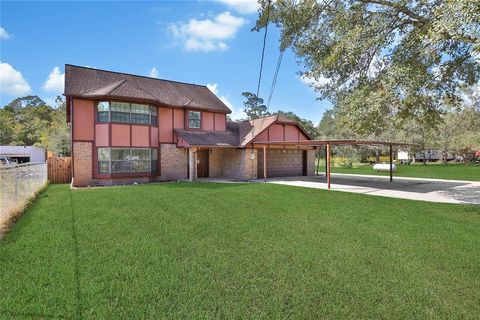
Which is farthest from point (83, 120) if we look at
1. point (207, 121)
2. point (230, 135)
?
point (230, 135)

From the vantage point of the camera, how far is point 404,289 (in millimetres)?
3848

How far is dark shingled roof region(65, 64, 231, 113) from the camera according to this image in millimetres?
15570

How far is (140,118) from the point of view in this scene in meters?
16.7

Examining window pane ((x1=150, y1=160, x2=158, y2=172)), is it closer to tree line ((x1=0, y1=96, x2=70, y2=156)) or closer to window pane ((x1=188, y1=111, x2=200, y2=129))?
window pane ((x1=188, y1=111, x2=200, y2=129))

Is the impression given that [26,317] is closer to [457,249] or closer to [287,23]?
[457,249]

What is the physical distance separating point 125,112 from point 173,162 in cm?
416

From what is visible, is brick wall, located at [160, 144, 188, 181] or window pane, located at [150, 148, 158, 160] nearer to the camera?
window pane, located at [150, 148, 158, 160]

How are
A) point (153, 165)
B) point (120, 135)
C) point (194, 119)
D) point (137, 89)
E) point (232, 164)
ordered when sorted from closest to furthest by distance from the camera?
point (120, 135), point (137, 89), point (153, 165), point (194, 119), point (232, 164)

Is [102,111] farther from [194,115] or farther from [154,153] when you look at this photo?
[194,115]

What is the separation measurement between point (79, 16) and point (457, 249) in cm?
1577

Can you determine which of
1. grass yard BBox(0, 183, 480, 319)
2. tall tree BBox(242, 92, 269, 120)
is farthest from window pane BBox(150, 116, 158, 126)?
tall tree BBox(242, 92, 269, 120)

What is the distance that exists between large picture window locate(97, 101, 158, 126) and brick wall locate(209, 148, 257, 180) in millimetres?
5447

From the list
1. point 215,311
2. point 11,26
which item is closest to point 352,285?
point 215,311

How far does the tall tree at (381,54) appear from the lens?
9.38 metres
